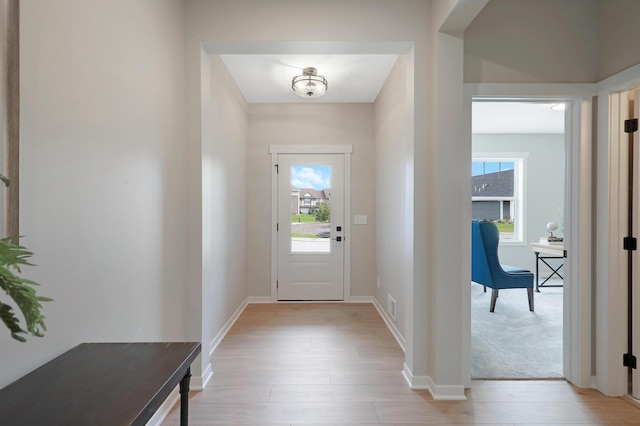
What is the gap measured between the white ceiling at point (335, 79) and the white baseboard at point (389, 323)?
7.03ft

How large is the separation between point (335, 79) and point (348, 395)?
3.02m

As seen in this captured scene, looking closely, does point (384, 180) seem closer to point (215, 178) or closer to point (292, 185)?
point (292, 185)

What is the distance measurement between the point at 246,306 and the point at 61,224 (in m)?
3.24

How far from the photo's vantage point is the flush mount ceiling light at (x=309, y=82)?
130 inches

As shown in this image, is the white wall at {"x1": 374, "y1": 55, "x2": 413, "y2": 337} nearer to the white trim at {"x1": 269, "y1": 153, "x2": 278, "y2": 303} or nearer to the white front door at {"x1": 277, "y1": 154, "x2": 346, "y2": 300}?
the white front door at {"x1": 277, "y1": 154, "x2": 346, "y2": 300}

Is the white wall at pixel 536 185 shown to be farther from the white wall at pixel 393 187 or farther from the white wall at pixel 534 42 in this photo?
the white wall at pixel 534 42

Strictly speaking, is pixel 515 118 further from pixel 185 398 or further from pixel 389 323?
pixel 185 398

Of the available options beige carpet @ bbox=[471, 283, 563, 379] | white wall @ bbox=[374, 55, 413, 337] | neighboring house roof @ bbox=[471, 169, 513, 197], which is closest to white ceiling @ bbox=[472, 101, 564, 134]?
neighboring house roof @ bbox=[471, 169, 513, 197]

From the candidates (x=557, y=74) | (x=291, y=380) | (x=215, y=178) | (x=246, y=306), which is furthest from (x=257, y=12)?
(x=246, y=306)

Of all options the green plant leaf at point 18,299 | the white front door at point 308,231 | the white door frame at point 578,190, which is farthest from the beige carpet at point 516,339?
the green plant leaf at point 18,299

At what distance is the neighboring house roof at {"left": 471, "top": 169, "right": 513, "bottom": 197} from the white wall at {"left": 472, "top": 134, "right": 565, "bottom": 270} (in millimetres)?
281

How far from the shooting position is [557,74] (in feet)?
7.63

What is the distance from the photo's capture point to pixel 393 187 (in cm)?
336

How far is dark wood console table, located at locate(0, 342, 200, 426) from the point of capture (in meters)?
0.83
